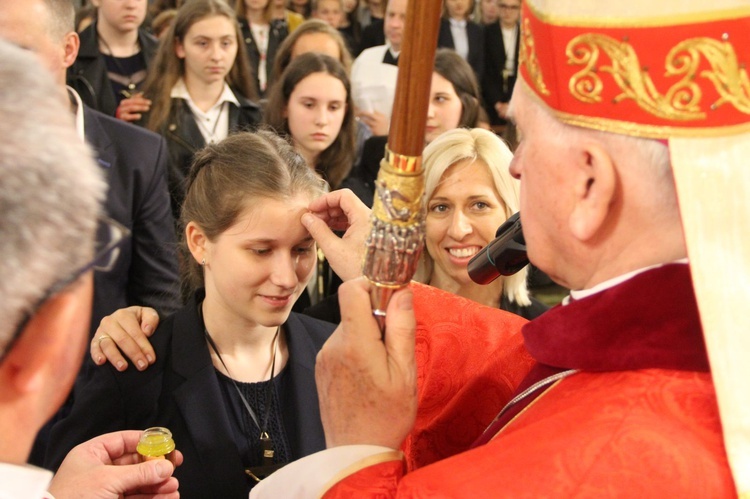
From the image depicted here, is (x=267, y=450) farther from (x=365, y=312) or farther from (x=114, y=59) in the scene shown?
(x=114, y=59)

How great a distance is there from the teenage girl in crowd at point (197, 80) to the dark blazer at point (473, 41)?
133 inches

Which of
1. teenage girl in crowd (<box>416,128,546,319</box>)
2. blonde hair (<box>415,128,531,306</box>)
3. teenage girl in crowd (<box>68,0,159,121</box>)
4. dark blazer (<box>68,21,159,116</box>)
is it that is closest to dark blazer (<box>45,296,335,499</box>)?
teenage girl in crowd (<box>416,128,546,319</box>)

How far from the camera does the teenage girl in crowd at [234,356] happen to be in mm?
2279

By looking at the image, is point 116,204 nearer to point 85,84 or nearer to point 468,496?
point 85,84

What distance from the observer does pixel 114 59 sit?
17.1 feet

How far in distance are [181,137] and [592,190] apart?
3.49m

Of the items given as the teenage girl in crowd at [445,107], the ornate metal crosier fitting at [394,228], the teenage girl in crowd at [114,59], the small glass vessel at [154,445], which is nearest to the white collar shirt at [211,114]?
the teenage girl in crowd at [114,59]

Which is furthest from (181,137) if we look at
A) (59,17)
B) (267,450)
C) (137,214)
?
(267,450)

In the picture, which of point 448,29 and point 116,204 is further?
point 448,29

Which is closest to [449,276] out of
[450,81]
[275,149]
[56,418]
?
[275,149]

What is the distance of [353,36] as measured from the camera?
333 inches

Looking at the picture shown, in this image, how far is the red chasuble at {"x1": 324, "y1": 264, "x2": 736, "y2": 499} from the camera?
124 centimetres

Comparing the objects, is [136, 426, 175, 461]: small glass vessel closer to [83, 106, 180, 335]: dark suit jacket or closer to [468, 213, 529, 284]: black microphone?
[468, 213, 529, 284]: black microphone

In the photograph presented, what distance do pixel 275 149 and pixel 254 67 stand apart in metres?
4.07
